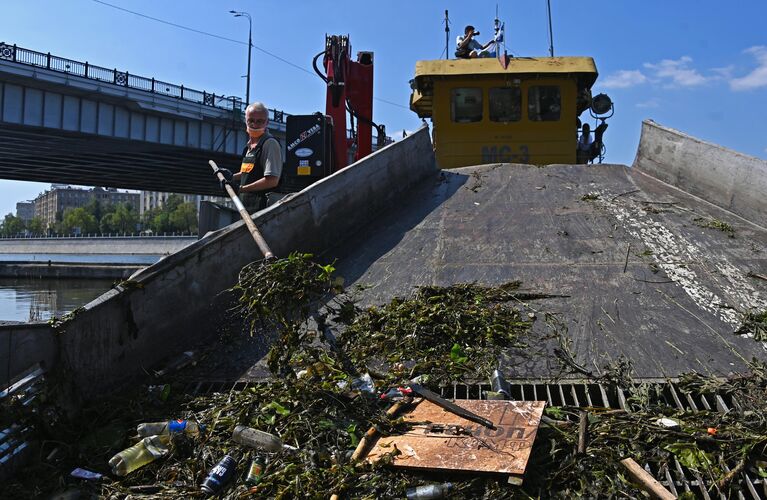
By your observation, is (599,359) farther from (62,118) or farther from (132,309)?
(62,118)

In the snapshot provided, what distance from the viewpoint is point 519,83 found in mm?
9625

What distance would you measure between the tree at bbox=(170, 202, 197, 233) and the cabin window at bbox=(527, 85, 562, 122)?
8313cm

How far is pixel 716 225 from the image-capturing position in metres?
5.89

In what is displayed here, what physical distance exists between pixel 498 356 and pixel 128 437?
2178 mm

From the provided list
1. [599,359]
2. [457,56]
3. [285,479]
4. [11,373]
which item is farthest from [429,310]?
[457,56]

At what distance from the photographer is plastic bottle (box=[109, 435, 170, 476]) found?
317 centimetres

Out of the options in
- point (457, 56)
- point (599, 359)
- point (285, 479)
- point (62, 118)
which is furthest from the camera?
point (62, 118)

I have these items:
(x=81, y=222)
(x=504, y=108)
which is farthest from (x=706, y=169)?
(x=81, y=222)

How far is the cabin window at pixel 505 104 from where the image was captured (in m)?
9.71

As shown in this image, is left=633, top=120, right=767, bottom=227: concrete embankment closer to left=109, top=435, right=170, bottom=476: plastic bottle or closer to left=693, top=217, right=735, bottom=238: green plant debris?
left=693, top=217, right=735, bottom=238: green plant debris

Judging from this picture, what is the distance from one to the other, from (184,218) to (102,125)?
2527 inches

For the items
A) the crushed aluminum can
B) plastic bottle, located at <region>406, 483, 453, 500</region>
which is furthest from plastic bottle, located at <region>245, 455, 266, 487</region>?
the crushed aluminum can

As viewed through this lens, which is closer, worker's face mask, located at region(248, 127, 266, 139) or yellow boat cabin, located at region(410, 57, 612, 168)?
worker's face mask, located at region(248, 127, 266, 139)

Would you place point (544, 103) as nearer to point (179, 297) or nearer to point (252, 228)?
point (252, 228)
